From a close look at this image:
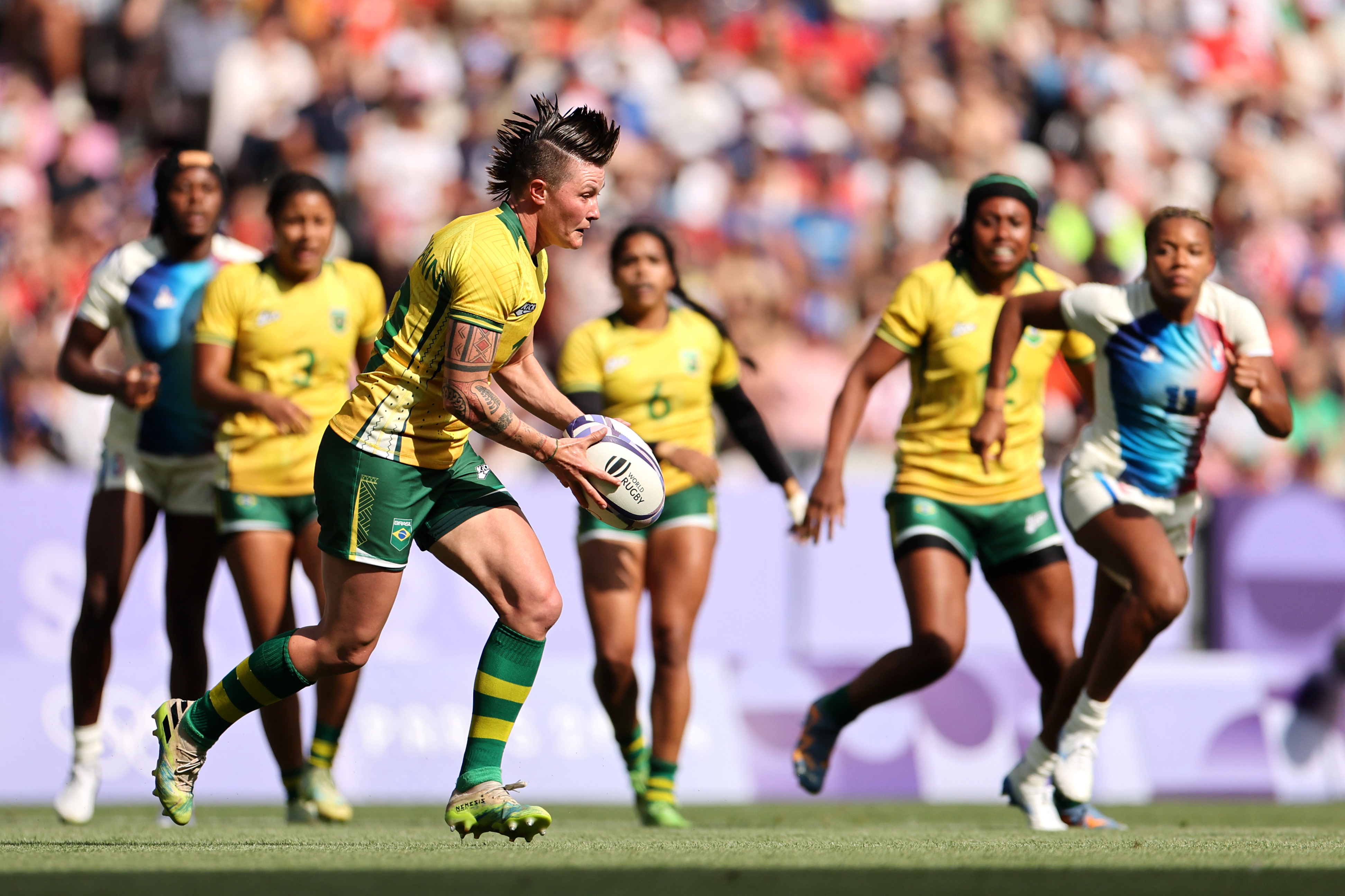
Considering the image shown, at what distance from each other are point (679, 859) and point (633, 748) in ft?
8.98

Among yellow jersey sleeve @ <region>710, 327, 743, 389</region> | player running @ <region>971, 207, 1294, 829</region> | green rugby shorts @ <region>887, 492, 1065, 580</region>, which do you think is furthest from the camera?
yellow jersey sleeve @ <region>710, 327, 743, 389</region>

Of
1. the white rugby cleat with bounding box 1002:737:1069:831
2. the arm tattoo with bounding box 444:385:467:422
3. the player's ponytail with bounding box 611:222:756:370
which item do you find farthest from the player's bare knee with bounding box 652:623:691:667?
the arm tattoo with bounding box 444:385:467:422

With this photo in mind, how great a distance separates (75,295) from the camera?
1334 centimetres

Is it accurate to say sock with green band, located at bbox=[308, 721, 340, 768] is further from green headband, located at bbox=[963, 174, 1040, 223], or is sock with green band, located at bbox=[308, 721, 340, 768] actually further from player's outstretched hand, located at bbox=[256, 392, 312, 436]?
green headband, located at bbox=[963, 174, 1040, 223]

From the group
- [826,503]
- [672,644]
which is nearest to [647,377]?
[826,503]

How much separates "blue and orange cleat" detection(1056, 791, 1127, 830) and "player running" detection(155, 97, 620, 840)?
115 inches

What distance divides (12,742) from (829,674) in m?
4.85

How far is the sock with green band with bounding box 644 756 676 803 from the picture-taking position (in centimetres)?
826

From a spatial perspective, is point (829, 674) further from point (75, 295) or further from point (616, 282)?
point (75, 295)

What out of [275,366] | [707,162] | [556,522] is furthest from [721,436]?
[275,366]

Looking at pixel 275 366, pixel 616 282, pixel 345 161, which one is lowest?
pixel 275 366

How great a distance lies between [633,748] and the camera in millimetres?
8508

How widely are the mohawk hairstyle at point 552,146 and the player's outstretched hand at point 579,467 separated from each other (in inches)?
35.1

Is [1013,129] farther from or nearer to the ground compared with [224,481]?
farther from the ground
